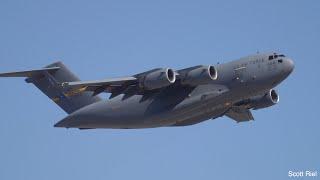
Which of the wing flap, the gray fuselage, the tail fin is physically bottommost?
the gray fuselage

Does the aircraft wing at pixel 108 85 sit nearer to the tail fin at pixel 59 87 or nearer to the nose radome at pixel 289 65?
the tail fin at pixel 59 87

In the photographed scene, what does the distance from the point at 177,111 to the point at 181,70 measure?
1609 mm

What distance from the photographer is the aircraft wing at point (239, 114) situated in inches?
1029

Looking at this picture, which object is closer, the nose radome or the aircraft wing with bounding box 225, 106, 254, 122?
the nose radome

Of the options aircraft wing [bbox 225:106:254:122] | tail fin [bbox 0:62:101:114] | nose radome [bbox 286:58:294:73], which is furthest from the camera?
aircraft wing [bbox 225:106:254:122]

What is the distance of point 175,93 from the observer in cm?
2252

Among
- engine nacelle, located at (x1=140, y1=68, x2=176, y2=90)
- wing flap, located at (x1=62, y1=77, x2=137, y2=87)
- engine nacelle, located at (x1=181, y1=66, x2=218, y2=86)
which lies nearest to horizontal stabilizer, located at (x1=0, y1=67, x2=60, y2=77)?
wing flap, located at (x1=62, y1=77, x2=137, y2=87)

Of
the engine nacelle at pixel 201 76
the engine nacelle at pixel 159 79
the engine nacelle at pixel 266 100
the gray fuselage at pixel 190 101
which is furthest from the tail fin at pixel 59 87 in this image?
the engine nacelle at pixel 266 100

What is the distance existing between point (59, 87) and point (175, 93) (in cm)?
610

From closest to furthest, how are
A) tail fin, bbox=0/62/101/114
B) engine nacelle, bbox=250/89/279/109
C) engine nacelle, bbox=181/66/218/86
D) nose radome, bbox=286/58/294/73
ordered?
1. nose radome, bbox=286/58/294/73
2. engine nacelle, bbox=181/66/218/86
3. engine nacelle, bbox=250/89/279/109
4. tail fin, bbox=0/62/101/114

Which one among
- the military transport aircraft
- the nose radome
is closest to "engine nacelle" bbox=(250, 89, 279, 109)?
the military transport aircraft

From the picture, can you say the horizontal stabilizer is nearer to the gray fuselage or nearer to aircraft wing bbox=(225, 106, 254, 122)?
the gray fuselage

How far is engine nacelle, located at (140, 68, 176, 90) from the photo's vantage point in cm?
2142

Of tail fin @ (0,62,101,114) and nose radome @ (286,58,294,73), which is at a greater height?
tail fin @ (0,62,101,114)
